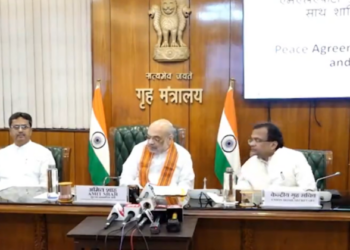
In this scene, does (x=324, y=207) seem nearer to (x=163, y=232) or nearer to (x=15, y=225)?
(x=163, y=232)

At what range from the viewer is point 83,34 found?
159 inches

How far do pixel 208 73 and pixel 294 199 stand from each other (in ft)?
6.78

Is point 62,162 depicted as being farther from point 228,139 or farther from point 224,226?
point 224,226

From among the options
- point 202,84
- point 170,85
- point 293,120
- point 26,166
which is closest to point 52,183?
point 26,166

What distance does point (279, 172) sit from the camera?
2766mm

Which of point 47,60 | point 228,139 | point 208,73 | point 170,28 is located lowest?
point 228,139

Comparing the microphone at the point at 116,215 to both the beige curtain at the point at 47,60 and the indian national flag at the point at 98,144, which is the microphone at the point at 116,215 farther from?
the beige curtain at the point at 47,60

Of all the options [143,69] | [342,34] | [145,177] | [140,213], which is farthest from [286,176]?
[143,69]

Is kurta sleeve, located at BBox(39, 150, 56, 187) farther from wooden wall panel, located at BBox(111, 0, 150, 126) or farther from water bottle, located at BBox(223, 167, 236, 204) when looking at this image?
water bottle, located at BBox(223, 167, 236, 204)

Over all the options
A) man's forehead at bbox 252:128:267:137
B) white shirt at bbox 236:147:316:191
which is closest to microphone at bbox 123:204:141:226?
white shirt at bbox 236:147:316:191

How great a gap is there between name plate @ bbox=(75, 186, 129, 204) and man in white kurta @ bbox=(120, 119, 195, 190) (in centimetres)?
72

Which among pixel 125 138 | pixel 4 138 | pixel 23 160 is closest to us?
pixel 23 160

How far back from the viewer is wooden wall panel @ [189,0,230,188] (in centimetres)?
388

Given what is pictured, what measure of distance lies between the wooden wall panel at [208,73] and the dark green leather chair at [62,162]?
4.37 feet
